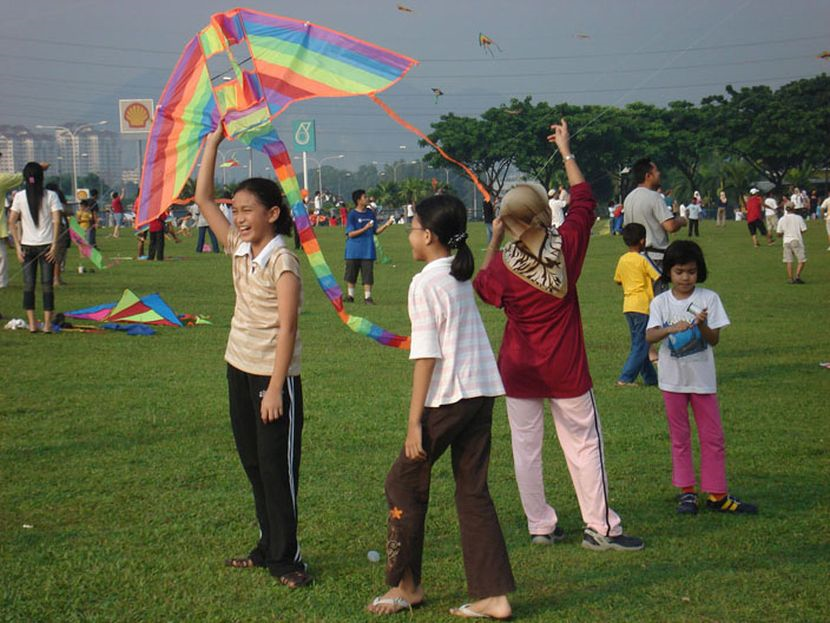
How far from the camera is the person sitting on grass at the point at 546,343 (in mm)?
5156

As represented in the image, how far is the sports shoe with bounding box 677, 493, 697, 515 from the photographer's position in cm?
601

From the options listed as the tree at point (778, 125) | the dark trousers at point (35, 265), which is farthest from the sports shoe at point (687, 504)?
the tree at point (778, 125)

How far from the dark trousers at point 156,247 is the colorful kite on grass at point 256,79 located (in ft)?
77.9

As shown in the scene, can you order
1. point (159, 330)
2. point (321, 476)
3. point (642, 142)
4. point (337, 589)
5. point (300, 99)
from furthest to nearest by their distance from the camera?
1. point (642, 142)
2. point (159, 330)
3. point (321, 476)
4. point (300, 99)
5. point (337, 589)

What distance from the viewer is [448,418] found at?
4406 mm

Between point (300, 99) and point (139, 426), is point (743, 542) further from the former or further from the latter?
point (139, 426)

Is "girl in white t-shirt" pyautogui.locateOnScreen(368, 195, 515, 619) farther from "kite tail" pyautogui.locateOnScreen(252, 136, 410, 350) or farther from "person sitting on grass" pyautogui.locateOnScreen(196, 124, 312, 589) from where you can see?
"person sitting on grass" pyautogui.locateOnScreen(196, 124, 312, 589)

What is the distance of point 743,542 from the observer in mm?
5469

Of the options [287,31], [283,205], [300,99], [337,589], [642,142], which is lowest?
[337,589]

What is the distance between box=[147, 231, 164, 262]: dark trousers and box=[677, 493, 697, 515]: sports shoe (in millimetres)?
24121

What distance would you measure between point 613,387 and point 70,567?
20.3ft

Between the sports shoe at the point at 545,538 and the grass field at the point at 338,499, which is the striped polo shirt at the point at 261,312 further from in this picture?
the sports shoe at the point at 545,538

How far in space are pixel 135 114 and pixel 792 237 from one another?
46.4 metres

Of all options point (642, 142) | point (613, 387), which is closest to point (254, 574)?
point (613, 387)
